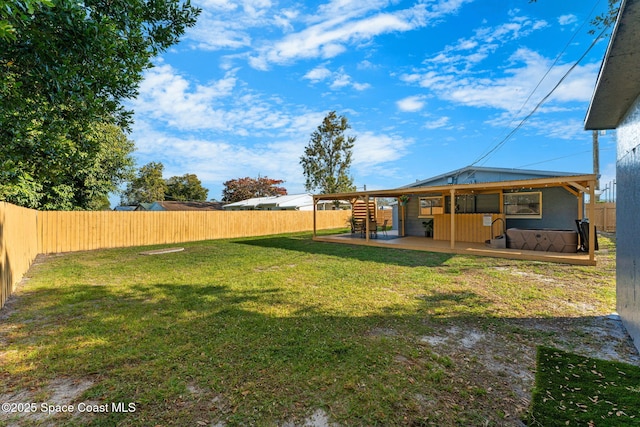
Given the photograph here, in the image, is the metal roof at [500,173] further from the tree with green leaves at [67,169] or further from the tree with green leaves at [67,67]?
the tree with green leaves at [67,169]

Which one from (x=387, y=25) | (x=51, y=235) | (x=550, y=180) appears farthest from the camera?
(x=51, y=235)

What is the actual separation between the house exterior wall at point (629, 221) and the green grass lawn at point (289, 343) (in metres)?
0.56

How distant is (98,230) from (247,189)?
29.6 metres

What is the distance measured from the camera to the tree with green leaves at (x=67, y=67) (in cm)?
251

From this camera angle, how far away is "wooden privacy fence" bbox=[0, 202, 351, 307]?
5336 mm

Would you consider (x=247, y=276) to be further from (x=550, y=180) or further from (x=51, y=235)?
(x=51, y=235)

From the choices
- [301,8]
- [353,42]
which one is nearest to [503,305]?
[301,8]

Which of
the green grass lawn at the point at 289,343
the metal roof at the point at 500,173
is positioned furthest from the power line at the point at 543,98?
the green grass lawn at the point at 289,343

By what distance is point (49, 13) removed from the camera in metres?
2.38

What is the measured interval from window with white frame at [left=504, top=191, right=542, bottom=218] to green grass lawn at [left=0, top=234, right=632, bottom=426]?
4.51m

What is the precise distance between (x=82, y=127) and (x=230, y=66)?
28.5 ft

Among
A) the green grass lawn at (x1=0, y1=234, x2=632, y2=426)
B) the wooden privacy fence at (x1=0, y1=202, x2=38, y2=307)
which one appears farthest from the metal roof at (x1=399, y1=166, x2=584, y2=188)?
the wooden privacy fence at (x1=0, y1=202, x2=38, y2=307)

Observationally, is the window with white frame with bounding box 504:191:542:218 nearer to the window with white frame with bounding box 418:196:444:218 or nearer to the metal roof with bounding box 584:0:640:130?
the window with white frame with bounding box 418:196:444:218

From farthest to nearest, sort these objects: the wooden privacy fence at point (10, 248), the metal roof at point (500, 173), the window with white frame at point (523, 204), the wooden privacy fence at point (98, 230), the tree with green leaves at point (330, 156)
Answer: the tree with green leaves at point (330, 156) → the metal roof at point (500, 173) → the window with white frame at point (523, 204) → the wooden privacy fence at point (98, 230) → the wooden privacy fence at point (10, 248)
